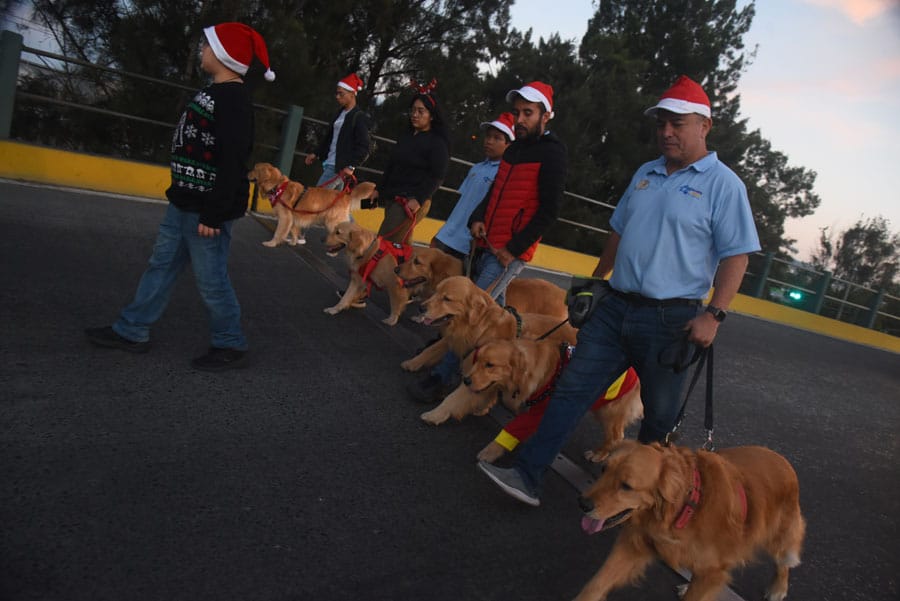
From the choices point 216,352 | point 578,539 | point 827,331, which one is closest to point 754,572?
point 578,539

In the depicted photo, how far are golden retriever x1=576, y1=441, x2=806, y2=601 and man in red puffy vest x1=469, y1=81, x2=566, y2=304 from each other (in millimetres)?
1873

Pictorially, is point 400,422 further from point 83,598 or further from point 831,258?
point 831,258

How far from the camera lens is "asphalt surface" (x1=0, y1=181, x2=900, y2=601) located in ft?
7.07

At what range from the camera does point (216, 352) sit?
3742mm

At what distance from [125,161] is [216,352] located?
6.20 metres

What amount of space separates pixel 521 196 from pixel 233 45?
1904 mm

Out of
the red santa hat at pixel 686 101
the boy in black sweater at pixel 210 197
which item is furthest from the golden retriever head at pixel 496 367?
the boy in black sweater at pixel 210 197

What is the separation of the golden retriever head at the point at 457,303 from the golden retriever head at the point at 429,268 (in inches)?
41.9

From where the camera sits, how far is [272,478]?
9.00 feet

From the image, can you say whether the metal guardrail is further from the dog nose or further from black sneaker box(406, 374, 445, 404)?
the dog nose

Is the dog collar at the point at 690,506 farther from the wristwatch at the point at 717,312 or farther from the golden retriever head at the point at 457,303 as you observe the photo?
the golden retriever head at the point at 457,303

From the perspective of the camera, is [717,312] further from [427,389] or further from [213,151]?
[213,151]

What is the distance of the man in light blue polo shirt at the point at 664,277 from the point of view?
8.42ft

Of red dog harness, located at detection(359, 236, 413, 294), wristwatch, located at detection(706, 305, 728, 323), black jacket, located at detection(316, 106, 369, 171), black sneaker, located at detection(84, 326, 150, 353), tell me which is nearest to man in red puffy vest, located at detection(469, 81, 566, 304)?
wristwatch, located at detection(706, 305, 728, 323)
